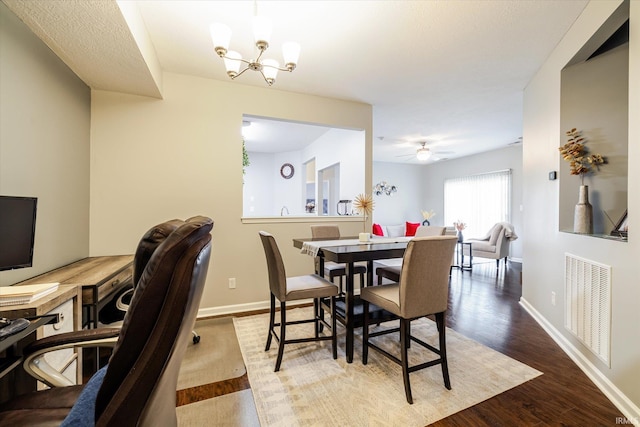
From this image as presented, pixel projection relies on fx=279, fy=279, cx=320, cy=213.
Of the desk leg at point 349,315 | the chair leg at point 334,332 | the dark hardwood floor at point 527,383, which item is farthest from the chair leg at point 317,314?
the dark hardwood floor at point 527,383

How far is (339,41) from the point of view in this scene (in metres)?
2.42

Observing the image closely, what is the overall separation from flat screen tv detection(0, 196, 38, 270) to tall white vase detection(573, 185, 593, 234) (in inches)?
140

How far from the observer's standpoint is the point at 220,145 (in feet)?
10.3

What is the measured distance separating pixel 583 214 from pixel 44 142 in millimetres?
3979

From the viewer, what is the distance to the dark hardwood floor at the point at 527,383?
151 centimetres

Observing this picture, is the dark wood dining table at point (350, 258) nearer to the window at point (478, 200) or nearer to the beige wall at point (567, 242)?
the beige wall at point (567, 242)

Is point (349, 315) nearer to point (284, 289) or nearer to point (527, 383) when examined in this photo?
point (284, 289)

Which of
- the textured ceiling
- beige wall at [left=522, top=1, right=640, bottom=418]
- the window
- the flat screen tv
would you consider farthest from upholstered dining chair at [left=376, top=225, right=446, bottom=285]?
the window

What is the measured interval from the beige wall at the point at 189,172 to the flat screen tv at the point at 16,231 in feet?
4.56

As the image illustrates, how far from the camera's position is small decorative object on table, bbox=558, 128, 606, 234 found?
2.09 meters

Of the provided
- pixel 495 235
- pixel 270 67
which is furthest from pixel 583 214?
pixel 495 235

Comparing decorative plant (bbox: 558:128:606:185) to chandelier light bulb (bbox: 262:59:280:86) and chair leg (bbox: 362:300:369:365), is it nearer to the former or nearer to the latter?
chair leg (bbox: 362:300:369:365)

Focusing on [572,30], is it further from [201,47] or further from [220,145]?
[220,145]

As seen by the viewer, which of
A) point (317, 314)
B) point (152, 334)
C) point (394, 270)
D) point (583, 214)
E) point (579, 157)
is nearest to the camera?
point (152, 334)
